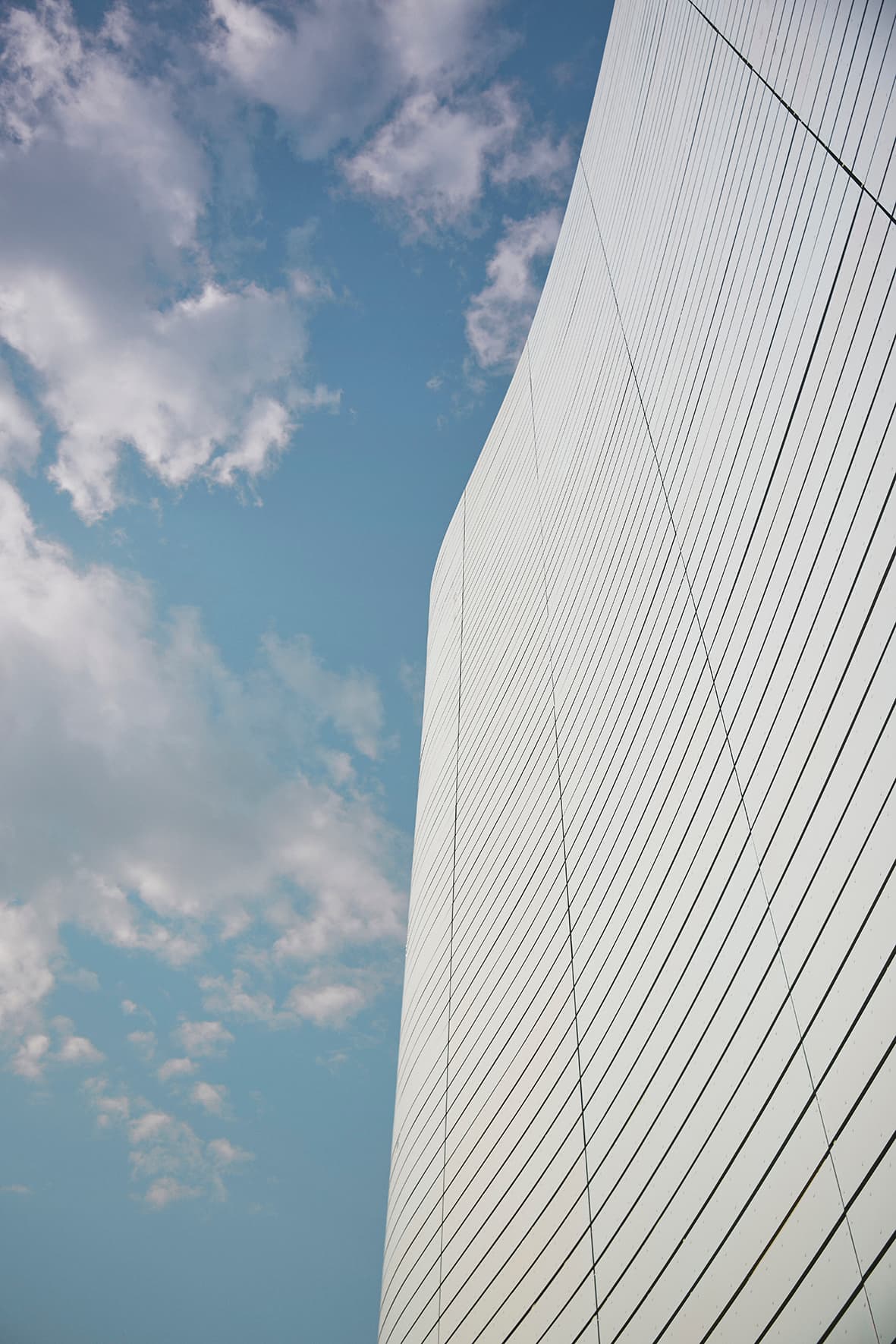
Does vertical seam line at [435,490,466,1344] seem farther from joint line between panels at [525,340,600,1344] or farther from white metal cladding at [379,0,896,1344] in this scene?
joint line between panels at [525,340,600,1344]

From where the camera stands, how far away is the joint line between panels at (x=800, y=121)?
21.4 ft

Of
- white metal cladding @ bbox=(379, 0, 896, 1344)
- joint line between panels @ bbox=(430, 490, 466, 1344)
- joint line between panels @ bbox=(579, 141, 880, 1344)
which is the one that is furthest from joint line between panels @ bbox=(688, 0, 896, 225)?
joint line between panels @ bbox=(430, 490, 466, 1344)

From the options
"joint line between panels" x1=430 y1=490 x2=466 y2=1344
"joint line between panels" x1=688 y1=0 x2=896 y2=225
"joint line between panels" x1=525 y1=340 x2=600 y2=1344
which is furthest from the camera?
"joint line between panels" x1=430 y1=490 x2=466 y2=1344

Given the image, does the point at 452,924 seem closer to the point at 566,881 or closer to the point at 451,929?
the point at 451,929

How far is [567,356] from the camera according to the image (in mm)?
16391

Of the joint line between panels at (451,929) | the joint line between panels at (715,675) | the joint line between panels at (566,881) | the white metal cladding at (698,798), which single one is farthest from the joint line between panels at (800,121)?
the joint line between panels at (451,929)

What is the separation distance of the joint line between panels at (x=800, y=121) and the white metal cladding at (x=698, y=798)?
0.05m

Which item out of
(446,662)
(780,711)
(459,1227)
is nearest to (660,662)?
(780,711)

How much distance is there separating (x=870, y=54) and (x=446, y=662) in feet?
48.5

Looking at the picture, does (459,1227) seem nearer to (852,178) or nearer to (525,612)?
(525,612)

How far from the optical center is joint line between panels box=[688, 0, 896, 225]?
6.53 metres

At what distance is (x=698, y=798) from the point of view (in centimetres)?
789

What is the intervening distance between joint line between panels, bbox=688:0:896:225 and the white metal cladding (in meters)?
0.05

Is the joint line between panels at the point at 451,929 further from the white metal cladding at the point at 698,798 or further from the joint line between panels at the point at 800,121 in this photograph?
the joint line between panels at the point at 800,121
